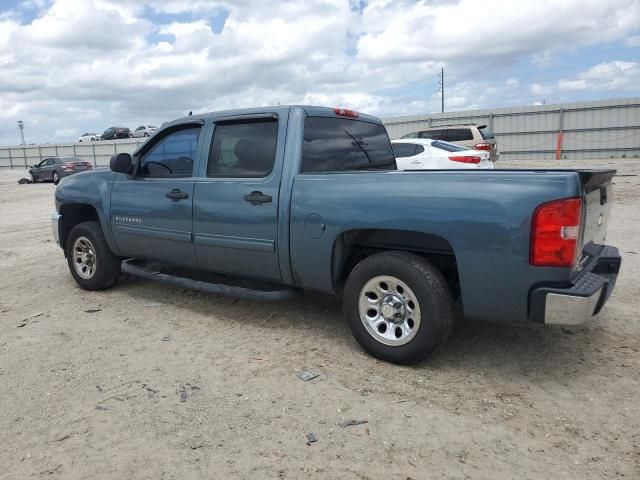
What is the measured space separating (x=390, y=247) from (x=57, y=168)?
2699 centimetres

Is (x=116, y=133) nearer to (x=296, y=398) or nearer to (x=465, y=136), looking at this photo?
(x=465, y=136)

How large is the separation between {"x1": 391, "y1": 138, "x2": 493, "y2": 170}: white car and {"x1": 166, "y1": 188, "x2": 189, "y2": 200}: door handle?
273 inches

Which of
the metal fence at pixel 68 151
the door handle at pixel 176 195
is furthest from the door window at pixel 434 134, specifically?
the metal fence at pixel 68 151

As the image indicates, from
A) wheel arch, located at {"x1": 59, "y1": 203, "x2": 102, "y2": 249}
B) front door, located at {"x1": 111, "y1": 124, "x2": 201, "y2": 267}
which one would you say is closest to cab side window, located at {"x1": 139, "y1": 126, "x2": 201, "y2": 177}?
front door, located at {"x1": 111, "y1": 124, "x2": 201, "y2": 267}

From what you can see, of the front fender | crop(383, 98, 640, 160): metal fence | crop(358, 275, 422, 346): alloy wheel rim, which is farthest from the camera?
crop(383, 98, 640, 160): metal fence

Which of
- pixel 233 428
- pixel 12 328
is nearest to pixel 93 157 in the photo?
pixel 12 328

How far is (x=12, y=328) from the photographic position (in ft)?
15.6

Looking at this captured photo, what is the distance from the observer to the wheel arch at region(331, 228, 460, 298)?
11.8ft

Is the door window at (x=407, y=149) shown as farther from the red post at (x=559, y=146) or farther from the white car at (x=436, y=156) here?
the red post at (x=559, y=146)

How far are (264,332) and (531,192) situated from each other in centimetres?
246

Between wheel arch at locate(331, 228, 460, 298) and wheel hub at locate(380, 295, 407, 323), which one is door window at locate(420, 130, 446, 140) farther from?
wheel hub at locate(380, 295, 407, 323)

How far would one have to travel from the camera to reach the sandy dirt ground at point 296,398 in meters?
2.63

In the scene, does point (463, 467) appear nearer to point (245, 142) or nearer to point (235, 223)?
point (235, 223)

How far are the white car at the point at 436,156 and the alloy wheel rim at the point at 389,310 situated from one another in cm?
753
